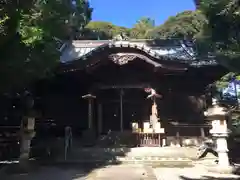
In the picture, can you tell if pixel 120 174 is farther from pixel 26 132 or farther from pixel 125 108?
pixel 125 108

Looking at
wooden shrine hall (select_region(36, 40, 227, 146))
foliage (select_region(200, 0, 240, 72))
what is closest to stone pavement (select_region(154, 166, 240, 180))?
foliage (select_region(200, 0, 240, 72))

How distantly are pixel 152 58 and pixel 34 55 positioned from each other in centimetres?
706

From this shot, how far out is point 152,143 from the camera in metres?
13.5

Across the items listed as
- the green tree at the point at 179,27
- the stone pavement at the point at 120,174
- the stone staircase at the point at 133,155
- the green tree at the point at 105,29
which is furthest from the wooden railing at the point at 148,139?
the green tree at the point at 105,29

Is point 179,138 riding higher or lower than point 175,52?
lower

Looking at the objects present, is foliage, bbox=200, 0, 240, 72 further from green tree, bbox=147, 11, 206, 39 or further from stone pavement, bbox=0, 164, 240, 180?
green tree, bbox=147, 11, 206, 39

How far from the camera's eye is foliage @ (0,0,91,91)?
21.4ft

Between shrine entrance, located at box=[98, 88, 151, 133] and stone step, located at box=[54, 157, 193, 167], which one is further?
shrine entrance, located at box=[98, 88, 151, 133]

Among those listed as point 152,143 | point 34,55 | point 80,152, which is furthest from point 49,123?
point 34,55

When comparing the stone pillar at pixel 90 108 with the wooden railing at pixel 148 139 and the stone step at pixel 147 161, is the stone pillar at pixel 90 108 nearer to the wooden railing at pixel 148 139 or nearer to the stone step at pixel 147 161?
the wooden railing at pixel 148 139

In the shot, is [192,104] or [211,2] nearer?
[211,2]

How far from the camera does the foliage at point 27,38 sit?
6.52 meters

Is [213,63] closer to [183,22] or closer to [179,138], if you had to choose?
[179,138]

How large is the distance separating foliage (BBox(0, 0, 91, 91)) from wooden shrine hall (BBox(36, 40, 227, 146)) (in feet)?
11.2
